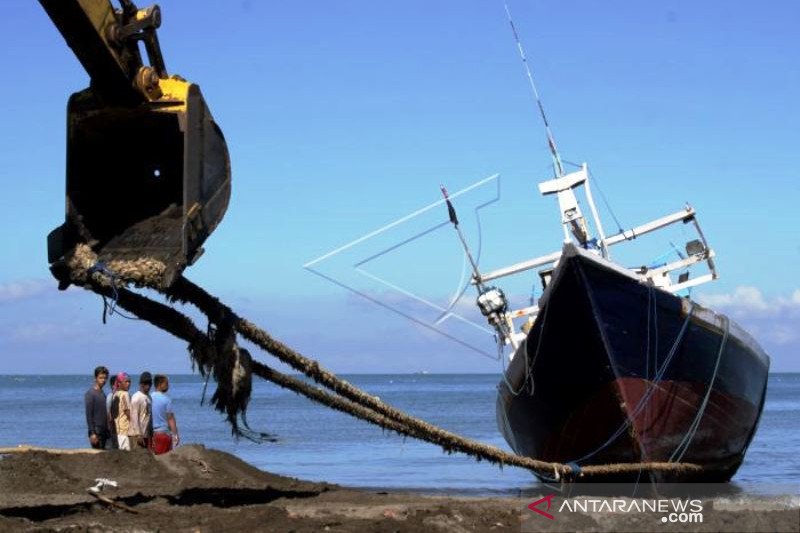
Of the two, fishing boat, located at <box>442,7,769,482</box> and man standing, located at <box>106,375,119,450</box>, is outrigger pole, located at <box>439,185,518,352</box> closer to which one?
fishing boat, located at <box>442,7,769,482</box>

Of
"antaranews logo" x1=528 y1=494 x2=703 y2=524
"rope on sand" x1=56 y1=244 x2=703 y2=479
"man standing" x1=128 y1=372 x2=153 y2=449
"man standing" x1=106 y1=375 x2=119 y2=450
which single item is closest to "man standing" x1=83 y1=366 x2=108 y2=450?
"man standing" x1=106 y1=375 x2=119 y2=450

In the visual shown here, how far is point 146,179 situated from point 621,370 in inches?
310

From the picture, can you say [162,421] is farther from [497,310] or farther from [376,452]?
[376,452]

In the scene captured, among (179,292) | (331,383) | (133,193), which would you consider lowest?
(331,383)

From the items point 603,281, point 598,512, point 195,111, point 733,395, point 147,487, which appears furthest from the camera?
point 733,395

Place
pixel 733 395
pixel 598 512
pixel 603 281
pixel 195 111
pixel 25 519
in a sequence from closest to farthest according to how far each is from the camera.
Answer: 1. pixel 195 111
2. pixel 25 519
3. pixel 598 512
4. pixel 603 281
5. pixel 733 395

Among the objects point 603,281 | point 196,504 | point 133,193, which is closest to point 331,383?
point 133,193

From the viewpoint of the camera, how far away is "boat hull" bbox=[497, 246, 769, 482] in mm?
15062

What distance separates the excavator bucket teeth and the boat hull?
23.5ft

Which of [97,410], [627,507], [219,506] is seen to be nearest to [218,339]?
[219,506]

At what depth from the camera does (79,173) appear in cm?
879

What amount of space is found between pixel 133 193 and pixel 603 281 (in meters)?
7.54

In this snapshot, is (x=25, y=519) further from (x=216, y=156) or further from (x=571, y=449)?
(x=571, y=449)

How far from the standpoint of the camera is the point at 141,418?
47.3ft
